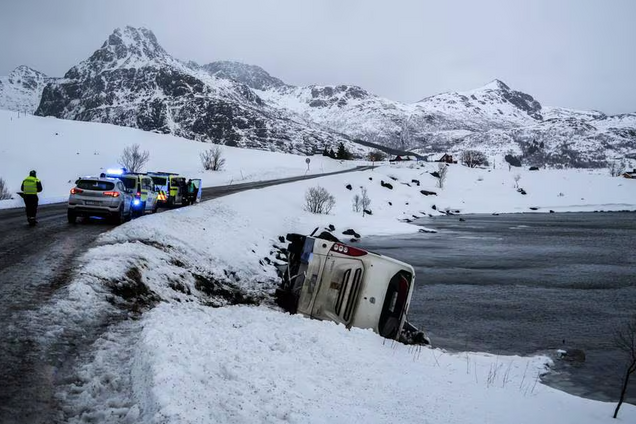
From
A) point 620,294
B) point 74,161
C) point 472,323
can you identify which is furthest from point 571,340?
point 74,161

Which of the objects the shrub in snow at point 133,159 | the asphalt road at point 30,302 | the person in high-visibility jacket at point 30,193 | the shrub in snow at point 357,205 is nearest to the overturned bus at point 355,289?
the asphalt road at point 30,302

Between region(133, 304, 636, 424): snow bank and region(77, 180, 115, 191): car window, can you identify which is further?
region(77, 180, 115, 191): car window

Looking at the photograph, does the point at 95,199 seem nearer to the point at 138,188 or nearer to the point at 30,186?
the point at 30,186

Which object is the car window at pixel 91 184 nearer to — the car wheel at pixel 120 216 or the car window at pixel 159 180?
the car wheel at pixel 120 216

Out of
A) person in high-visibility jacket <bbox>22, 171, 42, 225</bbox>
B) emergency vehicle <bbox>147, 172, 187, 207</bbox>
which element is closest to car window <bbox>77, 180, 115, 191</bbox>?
person in high-visibility jacket <bbox>22, 171, 42, 225</bbox>

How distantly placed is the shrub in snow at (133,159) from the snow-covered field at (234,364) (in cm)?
4333

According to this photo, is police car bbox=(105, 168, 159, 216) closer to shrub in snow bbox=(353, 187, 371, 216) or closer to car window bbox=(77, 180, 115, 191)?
car window bbox=(77, 180, 115, 191)

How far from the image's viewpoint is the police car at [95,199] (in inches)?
663

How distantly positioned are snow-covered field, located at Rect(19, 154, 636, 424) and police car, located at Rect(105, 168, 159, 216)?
435 centimetres

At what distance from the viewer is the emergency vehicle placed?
1048 inches

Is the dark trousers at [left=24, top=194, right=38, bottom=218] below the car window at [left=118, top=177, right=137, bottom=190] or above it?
below

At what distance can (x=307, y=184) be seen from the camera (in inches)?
1906

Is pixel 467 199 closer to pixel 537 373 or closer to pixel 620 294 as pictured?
pixel 620 294

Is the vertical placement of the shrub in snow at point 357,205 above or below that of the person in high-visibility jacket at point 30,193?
above
